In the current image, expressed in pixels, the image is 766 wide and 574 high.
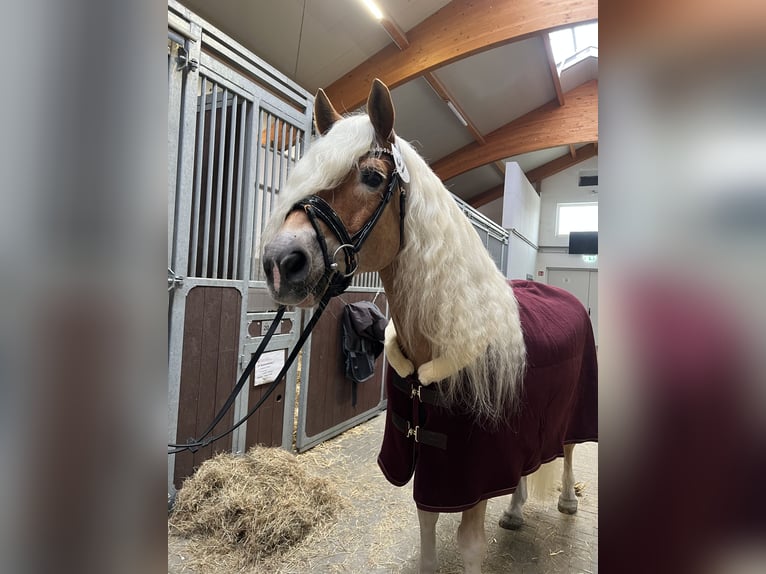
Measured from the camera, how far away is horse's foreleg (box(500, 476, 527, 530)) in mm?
1593

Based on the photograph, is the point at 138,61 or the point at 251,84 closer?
the point at 138,61

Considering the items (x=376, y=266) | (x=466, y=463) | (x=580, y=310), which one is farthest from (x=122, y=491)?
(x=580, y=310)

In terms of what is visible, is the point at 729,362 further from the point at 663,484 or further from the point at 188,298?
the point at 188,298

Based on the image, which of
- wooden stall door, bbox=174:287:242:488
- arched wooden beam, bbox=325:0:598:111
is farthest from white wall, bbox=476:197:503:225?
wooden stall door, bbox=174:287:242:488

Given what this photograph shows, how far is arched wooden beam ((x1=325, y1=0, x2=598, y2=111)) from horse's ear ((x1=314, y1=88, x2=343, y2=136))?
175cm

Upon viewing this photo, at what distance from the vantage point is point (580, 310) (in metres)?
1.54

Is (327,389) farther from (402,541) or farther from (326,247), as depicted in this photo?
(326,247)

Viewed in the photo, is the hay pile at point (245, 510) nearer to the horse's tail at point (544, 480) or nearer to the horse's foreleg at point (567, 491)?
the horse's tail at point (544, 480)

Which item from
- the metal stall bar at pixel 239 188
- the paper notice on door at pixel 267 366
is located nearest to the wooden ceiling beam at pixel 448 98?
the metal stall bar at pixel 239 188

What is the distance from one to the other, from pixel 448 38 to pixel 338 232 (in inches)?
124

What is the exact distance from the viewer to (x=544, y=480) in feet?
5.13

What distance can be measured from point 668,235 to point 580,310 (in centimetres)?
149

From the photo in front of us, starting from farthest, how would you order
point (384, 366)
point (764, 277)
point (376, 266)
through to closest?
point (384, 366), point (376, 266), point (764, 277)

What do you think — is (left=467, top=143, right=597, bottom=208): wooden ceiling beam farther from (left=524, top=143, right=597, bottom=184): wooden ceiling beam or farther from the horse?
the horse
